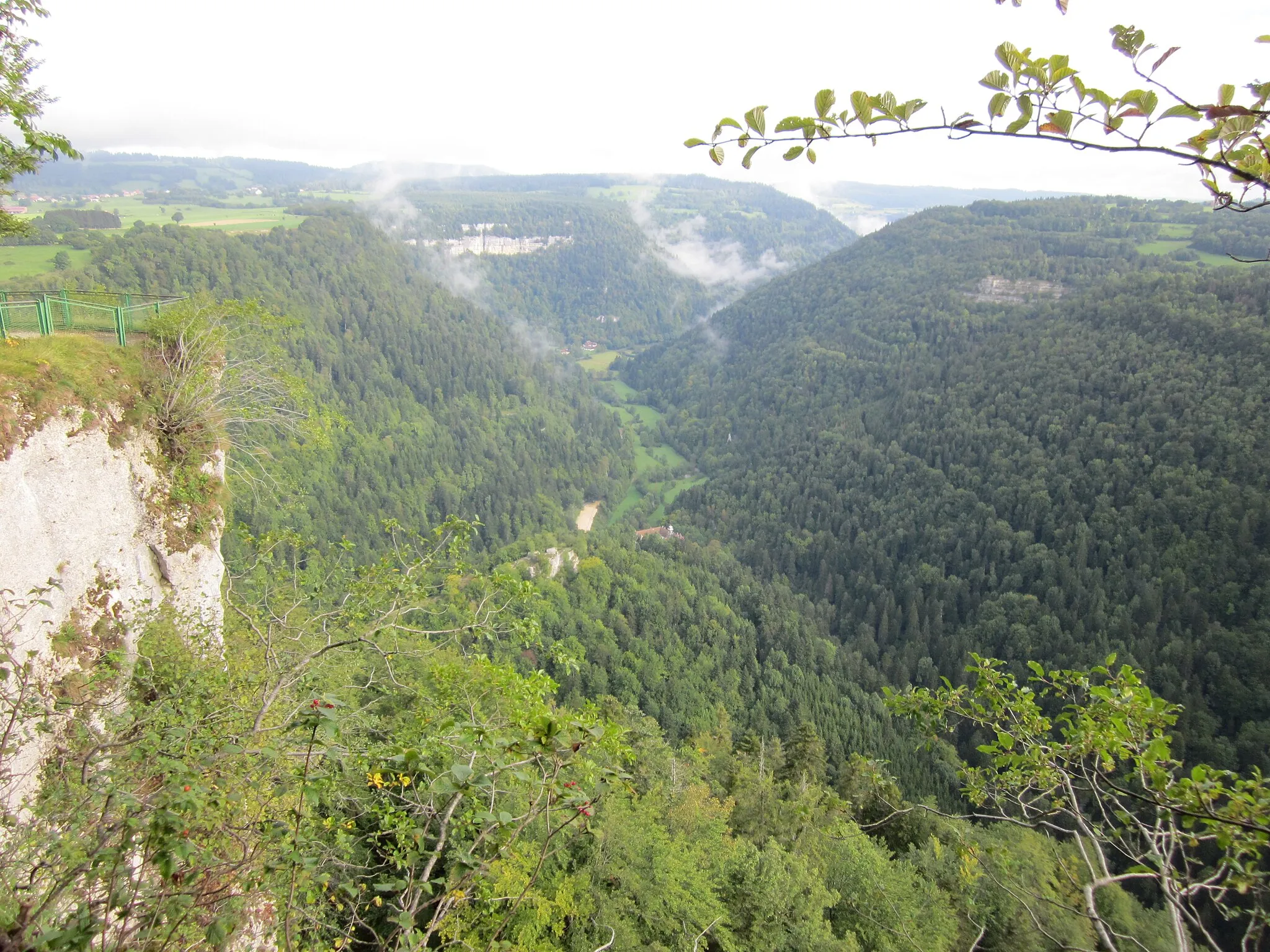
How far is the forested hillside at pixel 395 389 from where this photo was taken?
8512cm

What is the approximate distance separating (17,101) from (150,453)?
6493 millimetres

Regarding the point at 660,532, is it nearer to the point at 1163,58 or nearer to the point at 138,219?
the point at 1163,58

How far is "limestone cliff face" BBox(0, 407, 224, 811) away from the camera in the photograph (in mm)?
10109

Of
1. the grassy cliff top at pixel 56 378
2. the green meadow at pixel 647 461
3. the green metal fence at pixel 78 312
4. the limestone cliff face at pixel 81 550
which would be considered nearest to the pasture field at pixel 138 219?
the green metal fence at pixel 78 312

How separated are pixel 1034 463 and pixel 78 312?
308ft

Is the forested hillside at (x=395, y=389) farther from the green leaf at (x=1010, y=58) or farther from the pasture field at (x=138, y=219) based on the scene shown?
the green leaf at (x=1010, y=58)

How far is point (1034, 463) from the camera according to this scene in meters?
82.3

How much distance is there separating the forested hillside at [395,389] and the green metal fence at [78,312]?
5268 centimetres

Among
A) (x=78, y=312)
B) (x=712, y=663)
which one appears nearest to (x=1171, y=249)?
(x=712, y=663)

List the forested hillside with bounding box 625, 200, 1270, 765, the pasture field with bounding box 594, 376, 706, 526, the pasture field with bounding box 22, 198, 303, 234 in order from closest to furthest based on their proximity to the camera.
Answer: the forested hillside with bounding box 625, 200, 1270, 765
the pasture field with bounding box 594, 376, 706, 526
the pasture field with bounding box 22, 198, 303, 234

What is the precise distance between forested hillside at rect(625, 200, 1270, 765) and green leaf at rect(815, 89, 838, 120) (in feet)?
228

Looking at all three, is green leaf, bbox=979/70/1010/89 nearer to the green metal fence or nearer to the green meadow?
the green metal fence

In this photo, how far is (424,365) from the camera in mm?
120250

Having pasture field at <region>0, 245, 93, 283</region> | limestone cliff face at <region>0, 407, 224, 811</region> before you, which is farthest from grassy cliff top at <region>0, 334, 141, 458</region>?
pasture field at <region>0, 245, 93, 283</region>
